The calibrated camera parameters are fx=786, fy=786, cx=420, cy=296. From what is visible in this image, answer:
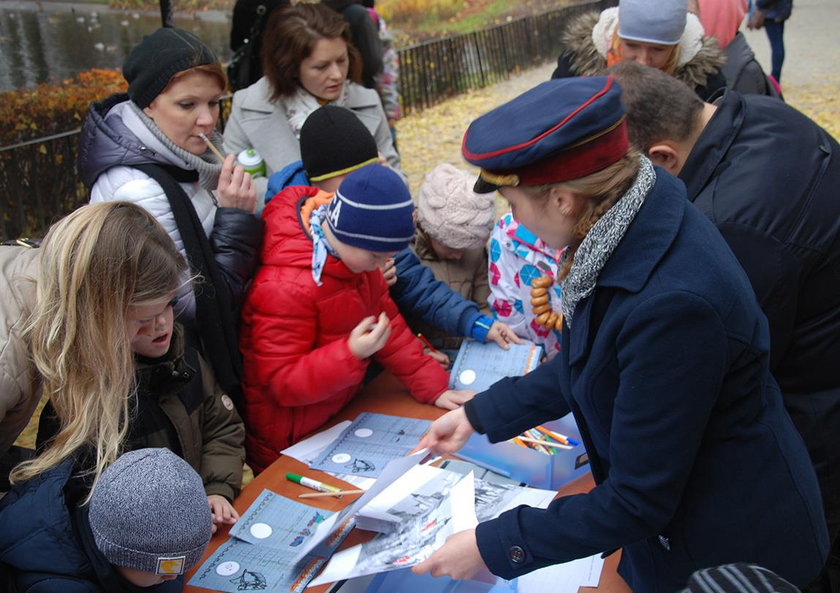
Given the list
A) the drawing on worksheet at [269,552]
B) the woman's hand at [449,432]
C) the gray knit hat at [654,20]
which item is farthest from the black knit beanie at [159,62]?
the gray knit hat at [654,20]

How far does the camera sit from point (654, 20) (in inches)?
121

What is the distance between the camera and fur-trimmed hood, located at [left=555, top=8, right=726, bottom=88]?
322 centimetres

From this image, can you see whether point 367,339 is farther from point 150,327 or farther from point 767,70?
point 767,70

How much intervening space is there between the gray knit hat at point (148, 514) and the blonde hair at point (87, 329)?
0.62 ft

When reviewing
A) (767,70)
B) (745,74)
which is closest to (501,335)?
(745,74)

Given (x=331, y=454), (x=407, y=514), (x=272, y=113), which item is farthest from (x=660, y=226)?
(x=272, y=113)

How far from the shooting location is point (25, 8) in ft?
15.0

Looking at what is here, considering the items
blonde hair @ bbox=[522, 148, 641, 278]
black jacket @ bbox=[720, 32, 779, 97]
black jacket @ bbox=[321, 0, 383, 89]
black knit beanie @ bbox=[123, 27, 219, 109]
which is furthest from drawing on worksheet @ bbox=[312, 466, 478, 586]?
black jacket @ bbox=[321, 0, 383, 89]

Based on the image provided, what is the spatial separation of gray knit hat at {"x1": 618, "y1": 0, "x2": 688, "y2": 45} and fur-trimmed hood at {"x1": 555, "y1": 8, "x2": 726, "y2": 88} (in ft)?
0.39

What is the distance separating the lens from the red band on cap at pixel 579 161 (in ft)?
4.23

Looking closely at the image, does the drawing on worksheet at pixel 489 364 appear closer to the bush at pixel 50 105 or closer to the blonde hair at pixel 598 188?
the blonde hair at pixel 598 188

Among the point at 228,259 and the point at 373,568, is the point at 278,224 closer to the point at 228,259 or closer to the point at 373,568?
the point at 228,259

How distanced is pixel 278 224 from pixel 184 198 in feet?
1.02

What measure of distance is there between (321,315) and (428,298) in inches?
25.0
